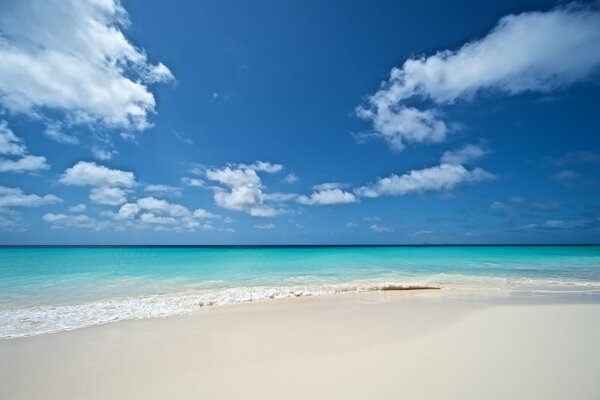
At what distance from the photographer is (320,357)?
175 inches

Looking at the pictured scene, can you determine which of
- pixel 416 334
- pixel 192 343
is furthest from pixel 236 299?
pixel 416 334

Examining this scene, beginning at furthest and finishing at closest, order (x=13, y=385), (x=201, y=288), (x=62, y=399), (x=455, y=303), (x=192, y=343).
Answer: (x=201, y=288)
(x=455, y=303)
(x=192, y=343)
(x=13, y=385)
(x=62, y=399)

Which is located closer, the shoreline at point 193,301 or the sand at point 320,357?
the sand at point 320,357

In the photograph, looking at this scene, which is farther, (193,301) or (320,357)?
(193,301)

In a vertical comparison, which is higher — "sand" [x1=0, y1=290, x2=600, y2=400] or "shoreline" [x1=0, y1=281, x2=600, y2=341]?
"sand" [x1=0, y1=290, x2=600, y2=400]

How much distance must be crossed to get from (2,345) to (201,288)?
23.6ft

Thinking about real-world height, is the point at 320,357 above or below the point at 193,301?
above

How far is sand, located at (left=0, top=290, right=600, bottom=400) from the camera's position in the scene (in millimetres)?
3508

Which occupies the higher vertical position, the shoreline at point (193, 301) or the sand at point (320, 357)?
the sand at point (320, 357)

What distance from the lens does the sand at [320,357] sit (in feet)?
11.5

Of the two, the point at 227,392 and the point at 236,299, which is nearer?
the point at 227,392

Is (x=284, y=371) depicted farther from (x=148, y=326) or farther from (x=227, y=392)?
(x=148, y=326)

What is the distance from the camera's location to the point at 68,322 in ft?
22.6

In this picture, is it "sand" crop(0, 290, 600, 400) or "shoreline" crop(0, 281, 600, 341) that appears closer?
"sand" crop(0, 290, 600, 400)
